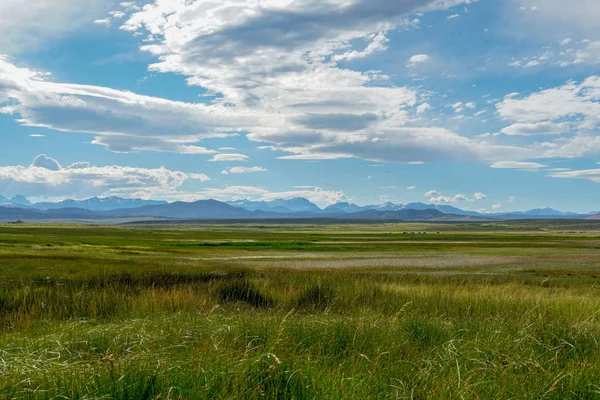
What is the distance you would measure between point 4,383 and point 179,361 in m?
2.24

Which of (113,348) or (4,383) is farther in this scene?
(113,348)

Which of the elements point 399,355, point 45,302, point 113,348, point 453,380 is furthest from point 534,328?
point 45,302

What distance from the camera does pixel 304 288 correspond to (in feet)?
67.7

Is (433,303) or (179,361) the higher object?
(179,361)

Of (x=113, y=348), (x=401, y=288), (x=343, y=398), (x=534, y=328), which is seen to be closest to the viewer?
(x=343, y=398)

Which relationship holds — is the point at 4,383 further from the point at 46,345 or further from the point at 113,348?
the point at 46,345

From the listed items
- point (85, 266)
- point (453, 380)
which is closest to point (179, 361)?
point (453, 380)

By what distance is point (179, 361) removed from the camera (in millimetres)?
7281

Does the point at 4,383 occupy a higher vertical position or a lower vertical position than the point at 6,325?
higher

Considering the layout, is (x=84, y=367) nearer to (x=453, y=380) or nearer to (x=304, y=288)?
(x=453, y=380)

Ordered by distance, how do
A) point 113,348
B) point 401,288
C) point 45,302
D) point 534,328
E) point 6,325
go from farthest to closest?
1. point 401,288
2. point 45,302
3. point 6,325
4. point 534,328
5. point 113,348

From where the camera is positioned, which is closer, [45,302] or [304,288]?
[45,302]

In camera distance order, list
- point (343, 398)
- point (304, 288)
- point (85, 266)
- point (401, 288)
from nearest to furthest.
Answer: point (343, 398) → point (304, 288) → point (401, 288) → point (85, 266)

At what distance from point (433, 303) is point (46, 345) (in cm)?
1264
